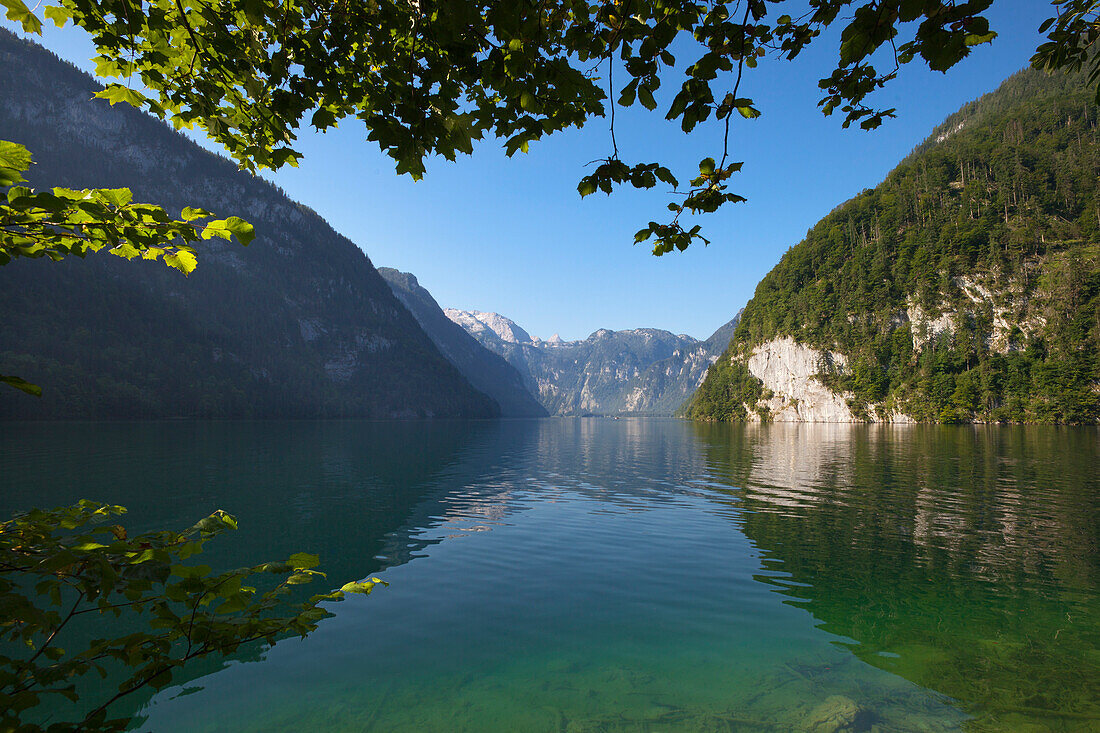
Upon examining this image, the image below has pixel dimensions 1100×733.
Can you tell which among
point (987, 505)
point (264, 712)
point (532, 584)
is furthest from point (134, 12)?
point (987, 505)

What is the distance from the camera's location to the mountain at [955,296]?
110375 mm

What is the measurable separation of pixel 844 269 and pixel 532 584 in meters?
198

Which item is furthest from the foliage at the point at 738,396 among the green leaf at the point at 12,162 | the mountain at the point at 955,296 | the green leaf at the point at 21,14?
the green leaf at the point at 12,162

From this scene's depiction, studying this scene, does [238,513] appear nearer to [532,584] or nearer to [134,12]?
[532,584]

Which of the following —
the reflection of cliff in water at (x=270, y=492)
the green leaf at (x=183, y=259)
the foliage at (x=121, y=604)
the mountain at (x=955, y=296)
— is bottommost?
the reflection of cliff in water at (x=270, y=492)

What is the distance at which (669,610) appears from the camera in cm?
1152

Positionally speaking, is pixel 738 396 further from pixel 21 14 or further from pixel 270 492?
pixel 21 14

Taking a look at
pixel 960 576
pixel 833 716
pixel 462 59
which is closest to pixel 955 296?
pixel 960 576

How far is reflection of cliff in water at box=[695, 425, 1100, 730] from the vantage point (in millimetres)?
8352

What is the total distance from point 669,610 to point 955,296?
16891 cm

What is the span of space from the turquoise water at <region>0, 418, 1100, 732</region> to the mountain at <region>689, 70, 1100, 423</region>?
11652cm

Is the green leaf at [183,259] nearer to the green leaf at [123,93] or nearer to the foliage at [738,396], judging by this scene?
the green leaf at [123,93]

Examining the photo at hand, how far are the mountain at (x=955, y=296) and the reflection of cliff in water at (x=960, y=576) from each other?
111 metres

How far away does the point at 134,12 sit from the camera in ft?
12.7
